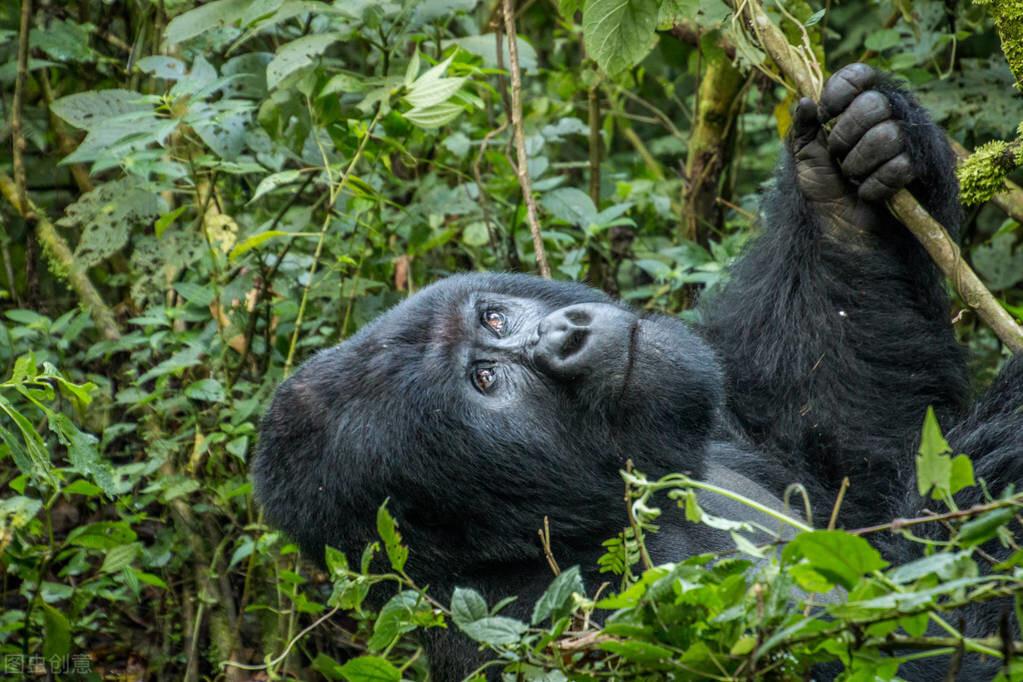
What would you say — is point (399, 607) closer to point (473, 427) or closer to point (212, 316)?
point (473, 427)

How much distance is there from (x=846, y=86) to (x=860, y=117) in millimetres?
86

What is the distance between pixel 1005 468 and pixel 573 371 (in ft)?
3.37

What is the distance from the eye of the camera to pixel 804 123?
3189mm

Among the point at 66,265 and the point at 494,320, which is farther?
the point at 66,265

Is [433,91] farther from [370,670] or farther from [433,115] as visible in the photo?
[370,670]

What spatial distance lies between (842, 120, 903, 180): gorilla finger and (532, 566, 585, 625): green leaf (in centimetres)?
165

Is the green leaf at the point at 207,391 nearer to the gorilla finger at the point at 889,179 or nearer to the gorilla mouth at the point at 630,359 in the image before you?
the gorilla mouth at the point at 630,359

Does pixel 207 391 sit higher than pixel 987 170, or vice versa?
pixel 987 170

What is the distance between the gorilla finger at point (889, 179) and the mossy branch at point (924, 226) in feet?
0.09

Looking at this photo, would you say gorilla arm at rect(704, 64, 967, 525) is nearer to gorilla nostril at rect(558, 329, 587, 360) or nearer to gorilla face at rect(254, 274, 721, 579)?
gorilla face at rect(254, 274, 721, 579)

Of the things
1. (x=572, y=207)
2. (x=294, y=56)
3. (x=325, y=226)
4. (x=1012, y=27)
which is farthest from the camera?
(x=572, y=207)

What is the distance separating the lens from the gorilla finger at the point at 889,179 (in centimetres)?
300

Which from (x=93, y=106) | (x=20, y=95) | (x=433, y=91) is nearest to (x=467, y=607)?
(x=433, y=91)

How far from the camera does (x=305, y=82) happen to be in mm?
3889
